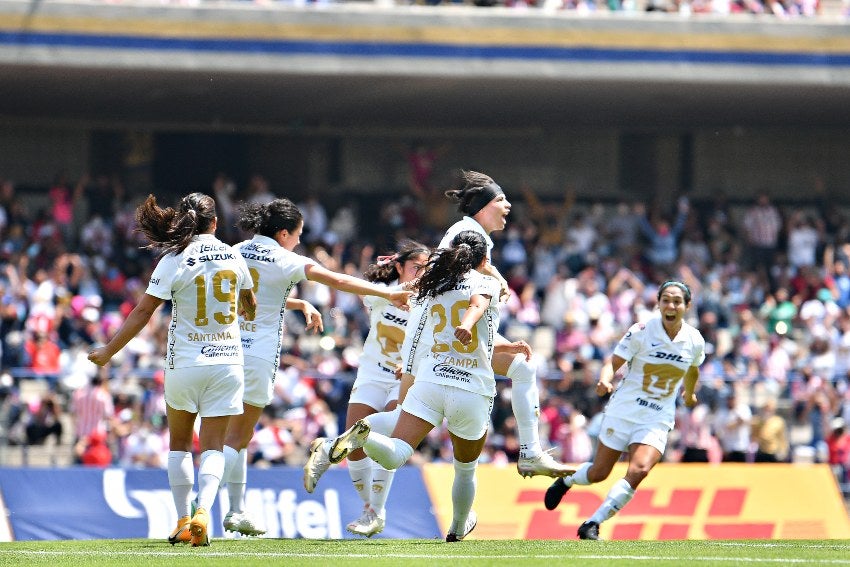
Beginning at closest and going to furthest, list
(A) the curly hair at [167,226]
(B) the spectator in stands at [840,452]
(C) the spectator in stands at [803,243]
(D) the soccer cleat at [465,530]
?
(A) the curly hair at [167,226] < (D) the soccer cleat at [465,530] < (B) the spectator in stands at [840,452] < (C) the spectator in stands at [803,243]

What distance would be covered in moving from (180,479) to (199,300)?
1141 mm

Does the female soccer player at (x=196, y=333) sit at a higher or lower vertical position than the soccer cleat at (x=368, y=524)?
higher

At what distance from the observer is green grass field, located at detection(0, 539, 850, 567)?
28.3 ft

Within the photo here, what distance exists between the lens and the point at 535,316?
2219 centimetres

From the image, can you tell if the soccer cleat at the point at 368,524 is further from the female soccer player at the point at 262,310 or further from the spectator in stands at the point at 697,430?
the spectator in stands at the point at 697,430

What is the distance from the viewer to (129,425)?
17.5 m

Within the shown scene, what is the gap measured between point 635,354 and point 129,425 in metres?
7.48

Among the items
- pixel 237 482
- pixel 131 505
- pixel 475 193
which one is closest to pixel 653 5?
pixel 131 505

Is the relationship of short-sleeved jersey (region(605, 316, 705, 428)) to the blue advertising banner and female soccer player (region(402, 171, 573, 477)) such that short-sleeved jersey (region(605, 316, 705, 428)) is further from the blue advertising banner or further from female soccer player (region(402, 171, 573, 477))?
the blue advertising banner

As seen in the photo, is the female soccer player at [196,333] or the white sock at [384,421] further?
the white sock at [384,421]

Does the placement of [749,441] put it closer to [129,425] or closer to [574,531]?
[574,531]

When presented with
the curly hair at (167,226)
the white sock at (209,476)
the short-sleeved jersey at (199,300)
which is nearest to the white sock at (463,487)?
the white sock at (209,476)

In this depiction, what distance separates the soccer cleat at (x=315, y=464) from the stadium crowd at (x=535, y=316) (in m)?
7.51

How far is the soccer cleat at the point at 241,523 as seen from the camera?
10633mm
